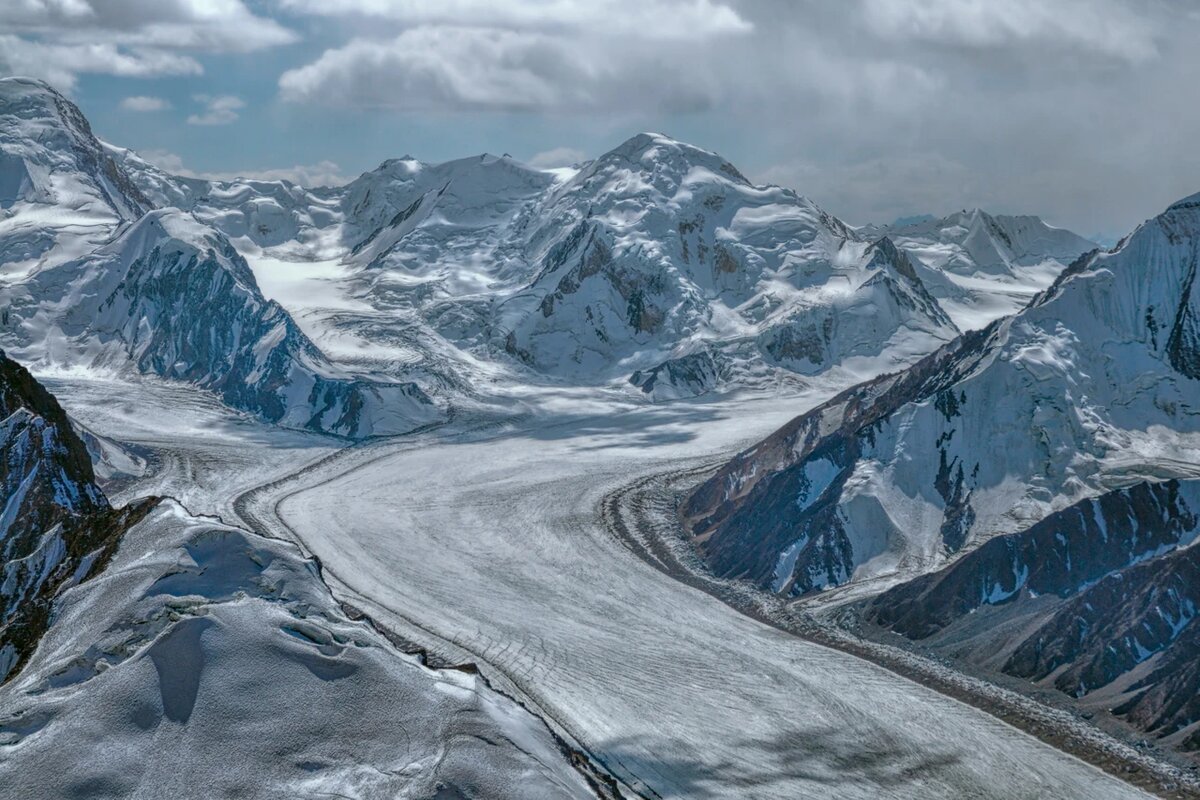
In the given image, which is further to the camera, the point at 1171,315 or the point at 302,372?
the point at 302,372

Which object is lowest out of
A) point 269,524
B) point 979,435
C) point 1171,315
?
point 269,524

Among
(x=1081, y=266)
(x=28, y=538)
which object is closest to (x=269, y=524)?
(x=28, y=538)

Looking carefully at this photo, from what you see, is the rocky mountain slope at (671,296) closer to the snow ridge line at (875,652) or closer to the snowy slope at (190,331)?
the snowy slope at (190,331)

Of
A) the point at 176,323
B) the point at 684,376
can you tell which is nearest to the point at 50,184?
the point at 176,323

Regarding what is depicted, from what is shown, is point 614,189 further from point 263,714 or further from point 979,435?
point 263,714

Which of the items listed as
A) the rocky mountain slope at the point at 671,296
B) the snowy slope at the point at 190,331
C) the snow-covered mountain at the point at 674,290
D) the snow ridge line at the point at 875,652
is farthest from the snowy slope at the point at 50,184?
the snow ridge line at the point at 875,652

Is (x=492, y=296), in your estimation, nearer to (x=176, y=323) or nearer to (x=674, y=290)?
(x=674, y=290)
